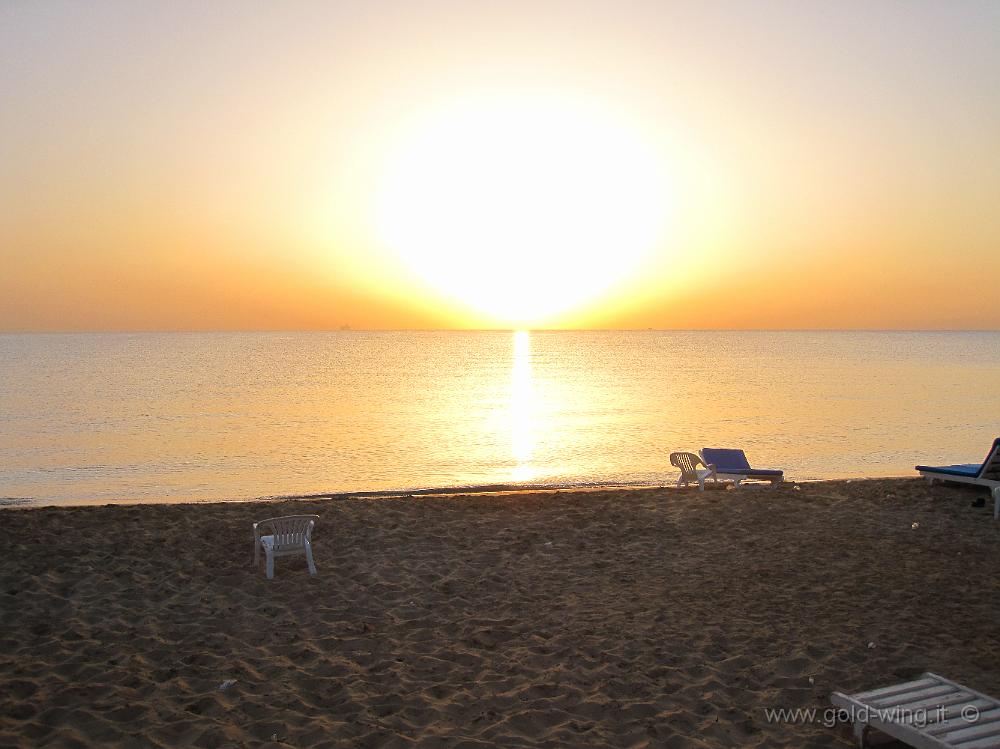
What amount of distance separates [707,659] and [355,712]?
2937 millimetres

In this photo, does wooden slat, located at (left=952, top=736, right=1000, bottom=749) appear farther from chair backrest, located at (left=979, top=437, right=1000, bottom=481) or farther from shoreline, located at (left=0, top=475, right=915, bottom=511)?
shoreline, located at (left=0, top=475, right=915, bottom=511)

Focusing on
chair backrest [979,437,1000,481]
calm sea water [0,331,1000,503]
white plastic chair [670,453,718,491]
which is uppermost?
calm sea water [0,331,1000,503]

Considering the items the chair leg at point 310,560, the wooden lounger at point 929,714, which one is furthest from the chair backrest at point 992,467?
the chair leg at point 310,560

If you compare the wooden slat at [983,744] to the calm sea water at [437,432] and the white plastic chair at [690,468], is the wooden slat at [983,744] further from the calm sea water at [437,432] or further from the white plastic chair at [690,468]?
the calm sea water at [437,432]

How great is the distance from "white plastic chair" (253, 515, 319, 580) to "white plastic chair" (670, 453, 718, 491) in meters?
7.39

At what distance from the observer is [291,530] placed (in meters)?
8.91

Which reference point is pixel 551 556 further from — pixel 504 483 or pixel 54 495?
pixel 54 495

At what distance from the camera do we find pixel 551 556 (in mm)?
9555

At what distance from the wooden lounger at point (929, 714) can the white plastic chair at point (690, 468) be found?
864 cm

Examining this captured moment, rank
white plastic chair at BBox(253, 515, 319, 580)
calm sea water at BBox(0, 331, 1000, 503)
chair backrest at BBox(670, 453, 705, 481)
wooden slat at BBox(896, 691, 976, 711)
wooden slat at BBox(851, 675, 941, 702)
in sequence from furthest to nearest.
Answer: calm sea water at BBox(0, 331, 1000, 503) → chair backrest at BBox(670, 453, 705, 481) → white plastic chair at BBox(253, 515, 319, 580) → wooden slat at BBox(851, 675, 941, 702) → wooden slat at BBox(896, 691, 976, 711)

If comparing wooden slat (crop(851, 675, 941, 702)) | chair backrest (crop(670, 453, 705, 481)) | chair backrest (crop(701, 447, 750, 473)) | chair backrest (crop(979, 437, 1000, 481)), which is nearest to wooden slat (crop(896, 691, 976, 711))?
wooden slat (crop(851, 675, 941, 702))

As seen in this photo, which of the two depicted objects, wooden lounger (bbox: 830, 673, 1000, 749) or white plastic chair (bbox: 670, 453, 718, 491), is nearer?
wooden lounger (bbox: 830, 673, 1000, 749)

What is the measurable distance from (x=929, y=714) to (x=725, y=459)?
9756mm

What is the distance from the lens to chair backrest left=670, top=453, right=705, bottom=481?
46.1ft
